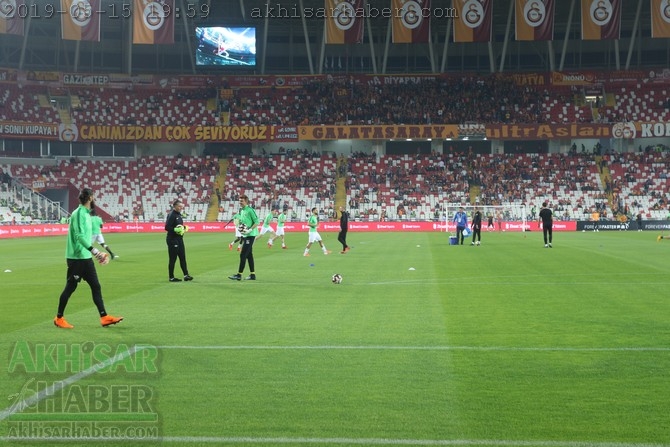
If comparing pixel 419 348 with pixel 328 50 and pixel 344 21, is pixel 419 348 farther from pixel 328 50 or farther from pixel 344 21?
pixel 328 50

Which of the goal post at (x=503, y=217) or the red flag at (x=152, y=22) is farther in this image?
the goal post at (x=503, y=217)

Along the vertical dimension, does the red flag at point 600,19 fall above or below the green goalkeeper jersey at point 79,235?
above

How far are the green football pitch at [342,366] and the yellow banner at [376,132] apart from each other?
189 feet

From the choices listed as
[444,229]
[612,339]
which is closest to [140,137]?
[444,229]

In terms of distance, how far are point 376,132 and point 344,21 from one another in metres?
14.1

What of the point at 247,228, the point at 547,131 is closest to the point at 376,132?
the point at 547,131

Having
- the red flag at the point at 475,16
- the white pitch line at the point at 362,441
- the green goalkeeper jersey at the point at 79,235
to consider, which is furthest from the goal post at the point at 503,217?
the white pitch line at the point at 362,441

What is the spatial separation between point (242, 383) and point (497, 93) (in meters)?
75.9

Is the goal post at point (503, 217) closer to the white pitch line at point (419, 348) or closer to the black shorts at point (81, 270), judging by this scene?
the black shorts at point (81, 270)

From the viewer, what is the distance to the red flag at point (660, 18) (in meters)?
64.1

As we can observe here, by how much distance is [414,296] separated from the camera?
57.0 ft

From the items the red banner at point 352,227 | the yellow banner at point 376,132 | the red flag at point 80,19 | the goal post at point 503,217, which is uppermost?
the red flag at point 80,19

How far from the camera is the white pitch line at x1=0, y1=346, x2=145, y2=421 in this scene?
748 centimetres

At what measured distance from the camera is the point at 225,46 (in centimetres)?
7738
